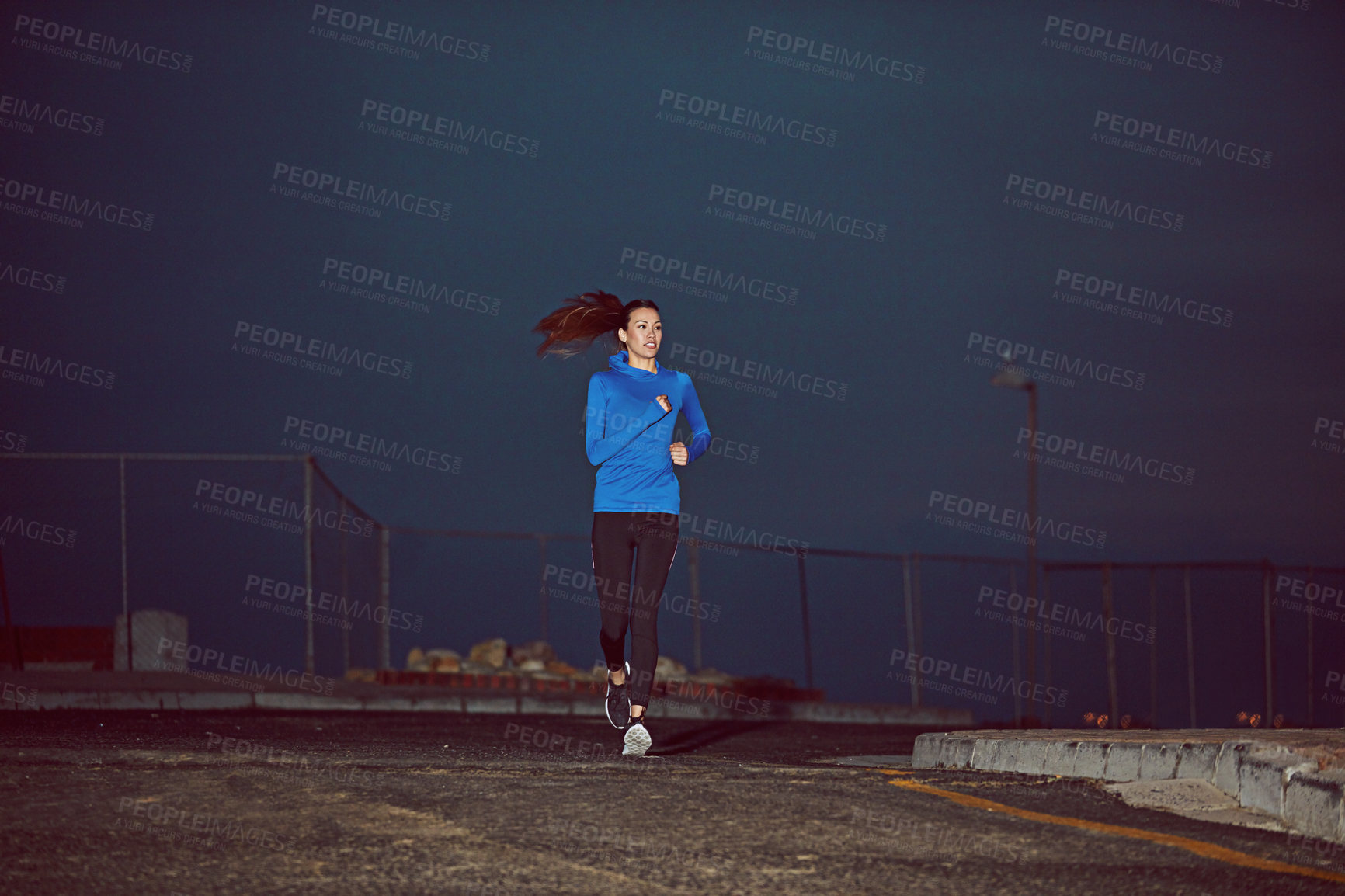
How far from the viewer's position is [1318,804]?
17.3ft

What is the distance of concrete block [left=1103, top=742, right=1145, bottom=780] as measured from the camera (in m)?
6.33

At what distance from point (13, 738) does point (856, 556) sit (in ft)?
47.4

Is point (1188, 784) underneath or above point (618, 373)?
underneath

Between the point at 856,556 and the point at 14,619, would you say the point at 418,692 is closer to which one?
the point at 14,619

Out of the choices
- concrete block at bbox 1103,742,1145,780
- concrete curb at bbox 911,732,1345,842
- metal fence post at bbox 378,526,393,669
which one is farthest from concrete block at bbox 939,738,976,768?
metal fence post at bbox 378,526,393,669

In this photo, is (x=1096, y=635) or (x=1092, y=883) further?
(x=1096, y=635)

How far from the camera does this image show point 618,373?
764 cm

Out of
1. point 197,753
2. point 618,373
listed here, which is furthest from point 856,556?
point 197,753

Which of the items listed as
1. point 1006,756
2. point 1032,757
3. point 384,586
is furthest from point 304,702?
point 1032,757
